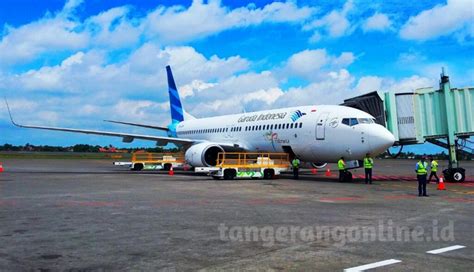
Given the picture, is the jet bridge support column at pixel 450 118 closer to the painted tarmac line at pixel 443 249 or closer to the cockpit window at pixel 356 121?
the cockpit window at pixel 356 121

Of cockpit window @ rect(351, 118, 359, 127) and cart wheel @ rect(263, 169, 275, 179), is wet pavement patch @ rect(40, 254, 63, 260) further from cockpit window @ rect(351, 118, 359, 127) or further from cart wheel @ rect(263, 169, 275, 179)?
cart wheel @ rect(263, 169, 275, 179)

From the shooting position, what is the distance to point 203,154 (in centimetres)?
2436

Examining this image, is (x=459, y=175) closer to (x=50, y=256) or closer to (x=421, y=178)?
(x=421, y=178)

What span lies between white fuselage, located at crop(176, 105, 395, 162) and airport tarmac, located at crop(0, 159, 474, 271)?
6957 mm

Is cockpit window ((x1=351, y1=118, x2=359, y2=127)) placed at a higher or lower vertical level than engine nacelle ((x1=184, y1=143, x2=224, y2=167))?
higher

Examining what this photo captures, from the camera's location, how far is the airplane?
64.3ft

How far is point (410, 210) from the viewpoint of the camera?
10.7 meters

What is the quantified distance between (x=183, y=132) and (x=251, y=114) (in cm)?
960

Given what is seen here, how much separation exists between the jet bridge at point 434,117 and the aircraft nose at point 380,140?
2315 millimetres

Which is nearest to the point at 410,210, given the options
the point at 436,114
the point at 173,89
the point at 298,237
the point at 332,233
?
the point at 332,233

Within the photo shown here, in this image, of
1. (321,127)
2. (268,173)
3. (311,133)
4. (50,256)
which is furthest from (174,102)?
(50,256)

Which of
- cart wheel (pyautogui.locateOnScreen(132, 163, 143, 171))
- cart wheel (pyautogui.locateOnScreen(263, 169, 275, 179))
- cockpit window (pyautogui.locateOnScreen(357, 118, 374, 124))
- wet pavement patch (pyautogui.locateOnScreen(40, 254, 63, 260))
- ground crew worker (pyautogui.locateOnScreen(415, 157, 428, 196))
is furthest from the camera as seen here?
cart wheel (pyautogui.locateOnScreen(132, 163, 143, 171))

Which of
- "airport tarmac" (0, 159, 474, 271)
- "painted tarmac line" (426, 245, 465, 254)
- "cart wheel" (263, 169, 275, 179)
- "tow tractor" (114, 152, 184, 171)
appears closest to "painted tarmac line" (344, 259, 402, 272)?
"airport tarmac" (0, 159, 474, 271)

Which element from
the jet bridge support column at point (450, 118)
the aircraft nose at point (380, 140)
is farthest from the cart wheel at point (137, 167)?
the jet bridge support column at point (450, 118)
